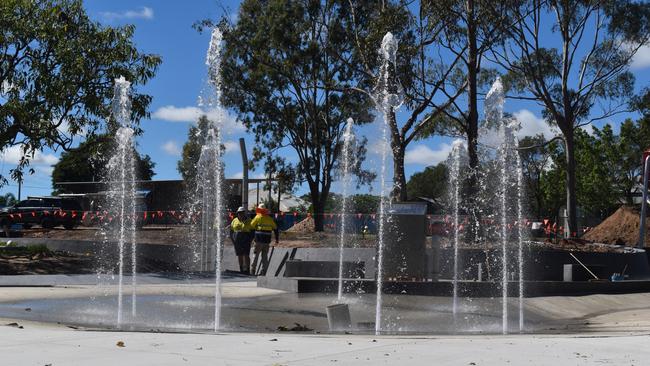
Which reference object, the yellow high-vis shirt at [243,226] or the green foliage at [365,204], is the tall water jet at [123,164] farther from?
the green foliage at [365,204]

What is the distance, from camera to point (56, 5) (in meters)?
20.5

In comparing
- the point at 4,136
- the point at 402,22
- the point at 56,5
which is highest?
the point at 402,22

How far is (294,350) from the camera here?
6430 mm

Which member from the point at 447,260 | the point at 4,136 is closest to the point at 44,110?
the point at 4,136

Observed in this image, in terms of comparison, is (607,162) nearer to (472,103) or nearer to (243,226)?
(472,103)

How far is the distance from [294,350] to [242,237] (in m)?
11.6

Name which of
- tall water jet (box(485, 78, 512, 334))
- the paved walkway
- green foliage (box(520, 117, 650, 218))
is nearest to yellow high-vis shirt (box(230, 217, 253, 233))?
tall water jet (box(485, 78, 512, 334))

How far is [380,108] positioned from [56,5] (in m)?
10.2

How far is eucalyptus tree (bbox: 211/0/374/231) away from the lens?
36.7 metres

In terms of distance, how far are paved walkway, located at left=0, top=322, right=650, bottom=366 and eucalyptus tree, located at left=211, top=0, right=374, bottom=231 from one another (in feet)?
90.6

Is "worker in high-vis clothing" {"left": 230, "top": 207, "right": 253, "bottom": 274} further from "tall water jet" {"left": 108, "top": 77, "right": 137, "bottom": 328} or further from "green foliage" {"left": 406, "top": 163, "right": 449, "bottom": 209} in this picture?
"green foliage" {"left": 406, "top": 163, "right": 449, "bottom": 209}

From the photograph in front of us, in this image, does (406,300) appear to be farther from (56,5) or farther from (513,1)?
(513,1)

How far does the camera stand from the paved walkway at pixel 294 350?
5.91m

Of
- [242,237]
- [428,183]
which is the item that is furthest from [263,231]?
[428,183]
